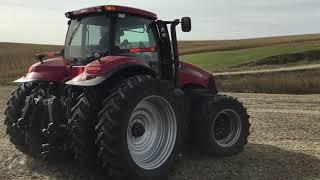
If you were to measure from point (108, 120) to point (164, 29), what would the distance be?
7.97ft

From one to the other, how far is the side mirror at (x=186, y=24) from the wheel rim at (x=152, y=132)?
153 centimetres

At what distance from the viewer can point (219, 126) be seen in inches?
330

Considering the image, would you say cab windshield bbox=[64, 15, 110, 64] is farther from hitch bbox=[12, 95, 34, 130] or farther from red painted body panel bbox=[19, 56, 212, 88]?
hitch bbox=[12, 95, 34, 130]

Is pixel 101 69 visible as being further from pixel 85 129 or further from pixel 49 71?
pixel 49 71

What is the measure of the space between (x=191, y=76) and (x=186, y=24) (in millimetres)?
967

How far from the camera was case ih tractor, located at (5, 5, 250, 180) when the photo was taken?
6102 mm

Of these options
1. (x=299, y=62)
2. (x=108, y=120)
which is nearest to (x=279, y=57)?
(x=299, y=62)

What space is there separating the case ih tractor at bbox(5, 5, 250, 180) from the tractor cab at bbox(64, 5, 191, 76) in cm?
1

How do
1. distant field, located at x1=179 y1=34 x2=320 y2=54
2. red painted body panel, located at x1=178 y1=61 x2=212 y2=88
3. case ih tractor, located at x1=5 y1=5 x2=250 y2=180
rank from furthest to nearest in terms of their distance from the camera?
distant field, located at x1=179 y1=34 x2=320 y2=54
red painted body panel, located at x1=178 y1=61 x2=212 y2=88
case ih tractor, located at x1=5 y1=5 x2=250 y2=180

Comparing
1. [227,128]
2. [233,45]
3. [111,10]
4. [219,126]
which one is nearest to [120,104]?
[111,10]

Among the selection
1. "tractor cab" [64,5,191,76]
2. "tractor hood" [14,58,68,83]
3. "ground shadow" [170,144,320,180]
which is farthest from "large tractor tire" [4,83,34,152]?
"ground shadow" [170,144,320,180]

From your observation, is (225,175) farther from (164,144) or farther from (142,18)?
(142,18)

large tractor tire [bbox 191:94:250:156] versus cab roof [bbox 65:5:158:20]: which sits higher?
cab roof [bbox 65:5:158:20]

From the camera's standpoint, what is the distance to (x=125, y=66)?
21.1 ft
